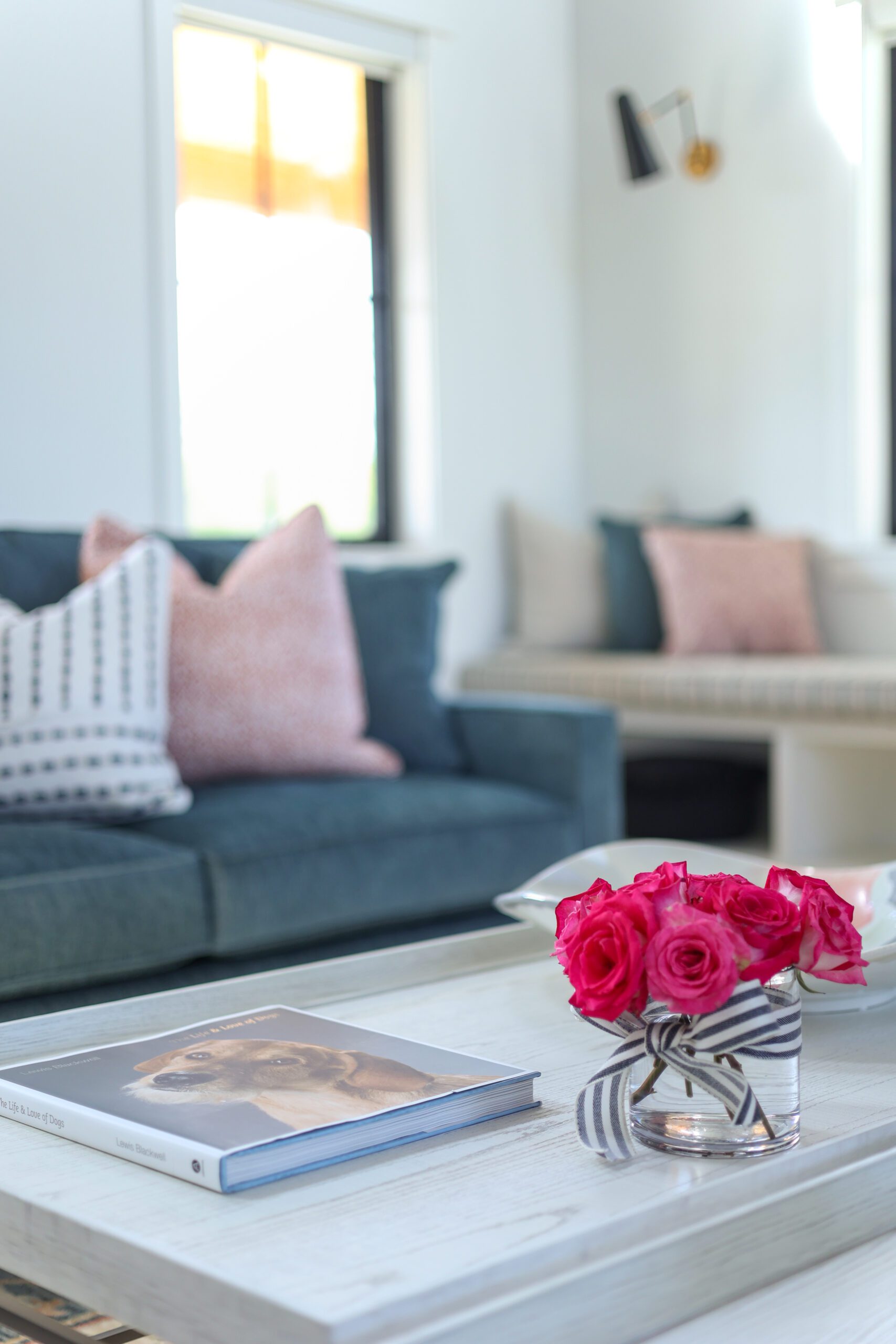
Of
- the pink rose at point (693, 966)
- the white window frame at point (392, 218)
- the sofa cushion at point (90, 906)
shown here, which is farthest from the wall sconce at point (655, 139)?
the pink rose at point (693, 966)

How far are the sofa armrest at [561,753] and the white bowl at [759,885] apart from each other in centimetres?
92

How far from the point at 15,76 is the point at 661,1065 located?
2.67 m

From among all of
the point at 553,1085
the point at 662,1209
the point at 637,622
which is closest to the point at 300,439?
the point at 637,622

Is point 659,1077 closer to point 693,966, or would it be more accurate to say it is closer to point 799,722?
point 693,966

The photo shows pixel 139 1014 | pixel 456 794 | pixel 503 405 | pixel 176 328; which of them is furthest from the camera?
pixel 503 405

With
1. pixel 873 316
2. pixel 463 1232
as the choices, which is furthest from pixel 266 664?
pixel 873 316

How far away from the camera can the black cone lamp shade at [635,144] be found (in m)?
3.88

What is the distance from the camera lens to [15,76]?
2.96 m

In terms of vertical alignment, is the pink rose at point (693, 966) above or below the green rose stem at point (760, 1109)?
above

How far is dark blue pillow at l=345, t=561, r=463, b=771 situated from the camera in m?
2.74

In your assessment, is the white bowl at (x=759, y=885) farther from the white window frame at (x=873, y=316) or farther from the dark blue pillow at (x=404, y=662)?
the white window frame at (x=873, y=316)

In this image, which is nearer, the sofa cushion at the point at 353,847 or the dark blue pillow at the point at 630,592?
the sofa cushion at the point at 353,847

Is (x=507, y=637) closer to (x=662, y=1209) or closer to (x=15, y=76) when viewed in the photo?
(x=15, y=76)

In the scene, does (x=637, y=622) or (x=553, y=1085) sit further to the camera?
(x=637, y=622)
